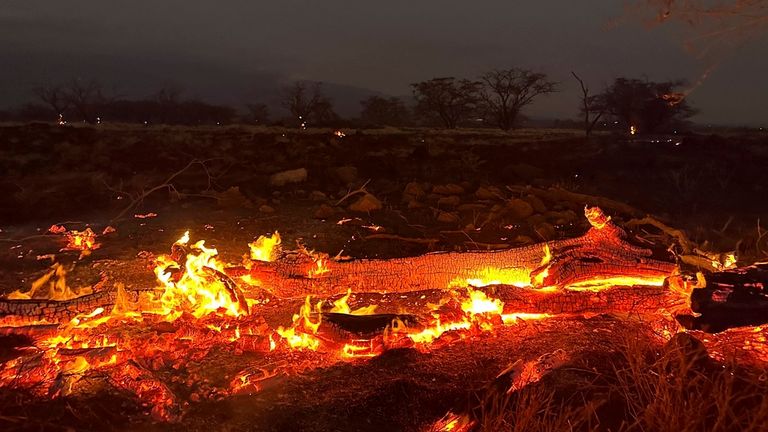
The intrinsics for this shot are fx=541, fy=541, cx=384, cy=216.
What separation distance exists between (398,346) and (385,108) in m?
46.2

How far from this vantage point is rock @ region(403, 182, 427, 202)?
30.8 feet

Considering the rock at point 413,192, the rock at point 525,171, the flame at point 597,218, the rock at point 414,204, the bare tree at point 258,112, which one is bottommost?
the rock at point 414,204

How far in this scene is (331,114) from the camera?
1913 inches

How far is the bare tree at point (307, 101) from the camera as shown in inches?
1916

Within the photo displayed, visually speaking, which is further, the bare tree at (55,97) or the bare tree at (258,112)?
the bare tree at (258,112)

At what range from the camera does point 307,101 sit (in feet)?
164

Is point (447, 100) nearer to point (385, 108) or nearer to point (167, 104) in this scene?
point (385, 108)

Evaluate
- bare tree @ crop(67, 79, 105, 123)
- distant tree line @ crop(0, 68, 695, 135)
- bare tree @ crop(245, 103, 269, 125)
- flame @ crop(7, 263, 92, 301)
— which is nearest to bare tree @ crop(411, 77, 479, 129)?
distant tree line @ crop(0, 68, 695, 135)

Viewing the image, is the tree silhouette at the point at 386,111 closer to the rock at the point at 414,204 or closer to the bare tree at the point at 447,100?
the bare tree at the point at 447,100

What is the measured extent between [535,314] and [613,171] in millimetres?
10563

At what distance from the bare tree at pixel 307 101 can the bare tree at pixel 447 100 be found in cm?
876

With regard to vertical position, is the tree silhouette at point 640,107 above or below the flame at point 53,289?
above

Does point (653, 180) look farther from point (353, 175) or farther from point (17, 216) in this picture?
point (17, 216)

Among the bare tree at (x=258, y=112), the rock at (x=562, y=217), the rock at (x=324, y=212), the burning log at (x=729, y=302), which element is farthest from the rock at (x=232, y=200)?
the bare tree at (x=258, y=112)
